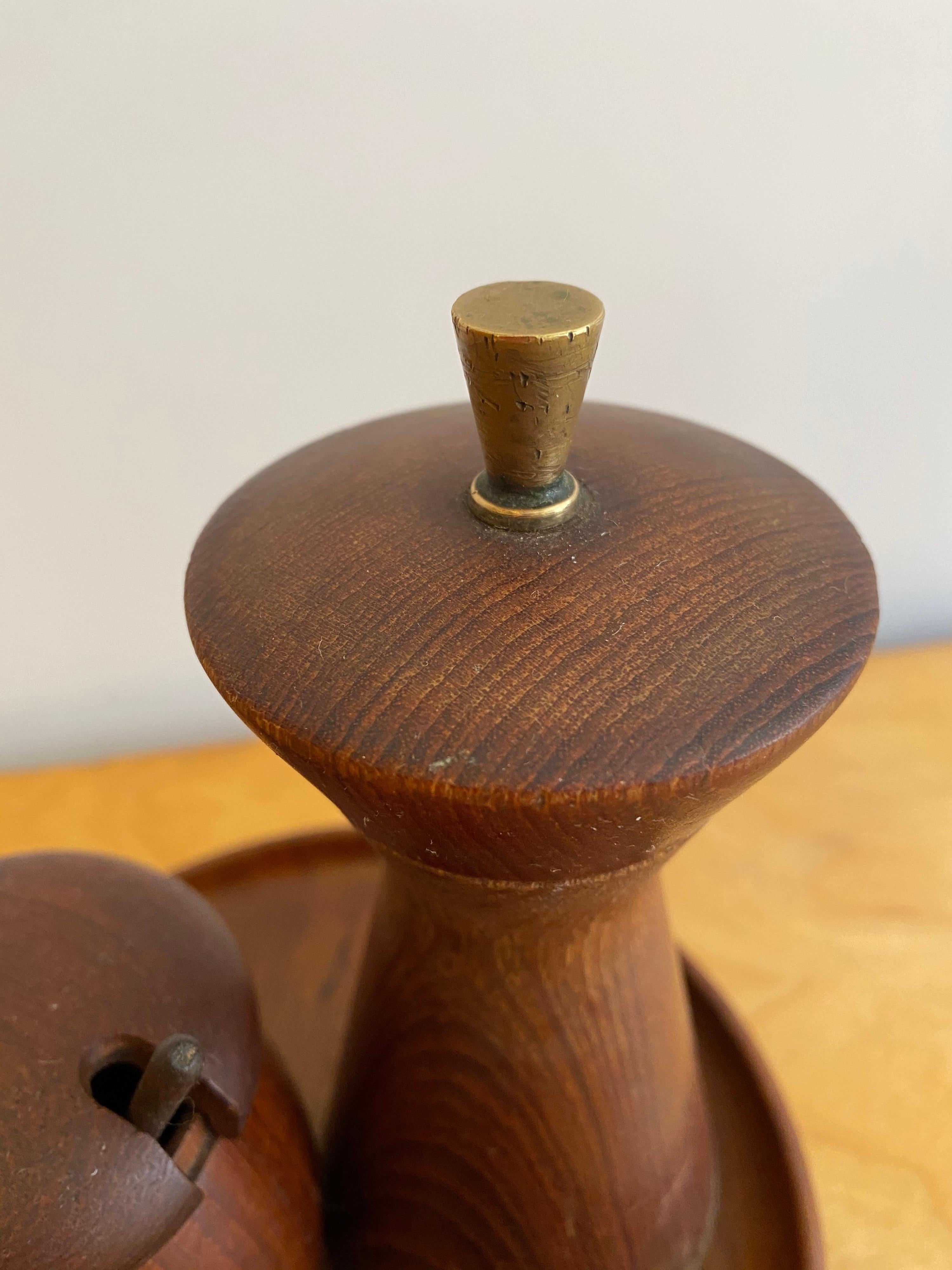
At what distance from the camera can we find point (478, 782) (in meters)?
0.21

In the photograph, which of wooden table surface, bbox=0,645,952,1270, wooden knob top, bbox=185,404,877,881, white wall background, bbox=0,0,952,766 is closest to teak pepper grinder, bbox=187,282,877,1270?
wooden knob top, bbox=185,404,877,881

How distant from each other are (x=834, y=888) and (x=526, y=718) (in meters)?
0.43

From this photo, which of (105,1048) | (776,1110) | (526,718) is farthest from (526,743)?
(776,1110)

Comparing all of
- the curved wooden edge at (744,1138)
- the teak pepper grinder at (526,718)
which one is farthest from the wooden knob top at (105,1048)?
the curved wooden edge at (744,1138)

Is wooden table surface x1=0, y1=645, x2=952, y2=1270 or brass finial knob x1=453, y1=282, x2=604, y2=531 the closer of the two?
brass finial knob x1=453, y1=282, x2=604, y2=531

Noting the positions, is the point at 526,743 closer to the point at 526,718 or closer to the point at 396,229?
the point at 526,718

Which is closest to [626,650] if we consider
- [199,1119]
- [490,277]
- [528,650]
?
[528,650]

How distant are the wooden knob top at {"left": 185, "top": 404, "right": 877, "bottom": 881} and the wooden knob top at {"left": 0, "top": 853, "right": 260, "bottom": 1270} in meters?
0.08

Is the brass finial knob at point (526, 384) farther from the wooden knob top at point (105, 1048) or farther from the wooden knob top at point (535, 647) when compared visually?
the wooden knob top at point (105, 1048)

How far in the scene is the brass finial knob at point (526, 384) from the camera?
24cm

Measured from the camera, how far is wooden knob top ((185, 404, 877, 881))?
212 mm

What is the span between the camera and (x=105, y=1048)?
27cm

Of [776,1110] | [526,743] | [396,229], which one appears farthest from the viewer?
[396,229]

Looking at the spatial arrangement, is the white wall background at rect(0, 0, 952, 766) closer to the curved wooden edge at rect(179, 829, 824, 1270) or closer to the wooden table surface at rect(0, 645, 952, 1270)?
the wooden table surface at rect(0, 645, 952, 1270)
